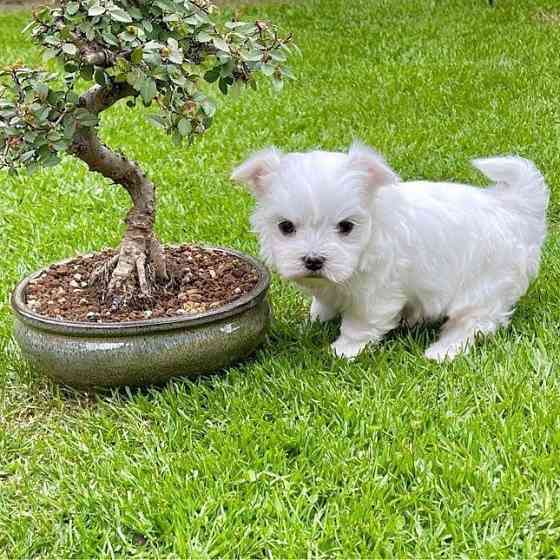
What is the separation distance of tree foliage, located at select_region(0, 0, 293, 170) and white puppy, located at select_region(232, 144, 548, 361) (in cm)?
30

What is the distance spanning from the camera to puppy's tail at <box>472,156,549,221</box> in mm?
3062

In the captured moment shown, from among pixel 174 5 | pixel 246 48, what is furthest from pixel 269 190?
pixel 174 5

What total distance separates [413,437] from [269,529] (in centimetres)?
55

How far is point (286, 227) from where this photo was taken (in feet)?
8.62

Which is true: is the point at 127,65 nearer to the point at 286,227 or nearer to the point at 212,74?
the point at 212,74

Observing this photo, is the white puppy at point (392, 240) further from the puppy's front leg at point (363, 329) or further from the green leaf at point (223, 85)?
the green leaf at point (223, 85)

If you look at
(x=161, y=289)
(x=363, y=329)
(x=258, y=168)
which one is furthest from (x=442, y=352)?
(x=161, y=289)

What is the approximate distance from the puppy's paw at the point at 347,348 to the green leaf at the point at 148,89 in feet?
3.55

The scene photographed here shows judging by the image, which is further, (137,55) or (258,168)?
(258,168)

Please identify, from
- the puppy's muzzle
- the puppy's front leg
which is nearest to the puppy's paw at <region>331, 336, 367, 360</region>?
the puppy's front leg

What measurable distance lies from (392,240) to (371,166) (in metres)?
0.29

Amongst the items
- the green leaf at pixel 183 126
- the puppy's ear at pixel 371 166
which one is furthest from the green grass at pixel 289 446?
the green leaf at pixel 183 126

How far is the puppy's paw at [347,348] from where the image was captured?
2.89 meters

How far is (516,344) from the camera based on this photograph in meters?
2.87
